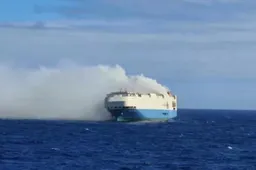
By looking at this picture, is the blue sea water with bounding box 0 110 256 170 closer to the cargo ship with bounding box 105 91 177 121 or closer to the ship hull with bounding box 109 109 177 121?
the cargo ship with bounding box 105 91 177 121

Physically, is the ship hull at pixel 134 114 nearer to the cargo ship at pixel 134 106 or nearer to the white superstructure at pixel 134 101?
the cargo ship at pixel 134 106

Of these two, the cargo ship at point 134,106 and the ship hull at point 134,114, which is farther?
the ship hull at point 134,114

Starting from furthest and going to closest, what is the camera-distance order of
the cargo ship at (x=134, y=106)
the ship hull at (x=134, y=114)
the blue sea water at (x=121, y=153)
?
1. the ship hull at (x=134, y=114)
2. the cargo ship at (x=134, y=106)
3. the blue sea water at (x=121, y=153)

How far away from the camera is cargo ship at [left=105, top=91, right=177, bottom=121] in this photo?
176 m

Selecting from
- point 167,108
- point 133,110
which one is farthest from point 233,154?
point 167,108

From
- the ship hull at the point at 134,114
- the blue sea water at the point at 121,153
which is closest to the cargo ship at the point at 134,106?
the ship hull at the point at 134,114

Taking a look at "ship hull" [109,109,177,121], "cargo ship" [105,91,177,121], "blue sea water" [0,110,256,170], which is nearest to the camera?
"blue sea water" [0,110,256,170]

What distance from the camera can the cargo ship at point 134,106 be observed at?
176 meters

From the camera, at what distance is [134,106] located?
17688cm

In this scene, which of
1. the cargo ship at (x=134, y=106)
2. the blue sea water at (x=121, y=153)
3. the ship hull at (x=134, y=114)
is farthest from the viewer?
the ship hull at (x=134, y=114)

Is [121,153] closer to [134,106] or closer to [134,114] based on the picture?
[134,106]

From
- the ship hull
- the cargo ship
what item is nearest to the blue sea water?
the cargo ship

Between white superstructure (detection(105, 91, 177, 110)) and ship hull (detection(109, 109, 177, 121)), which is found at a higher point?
white superstructure (detection(105, 91, 177, 110))

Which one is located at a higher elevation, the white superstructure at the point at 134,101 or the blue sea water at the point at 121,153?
the white superstructure at the point at 134,101
